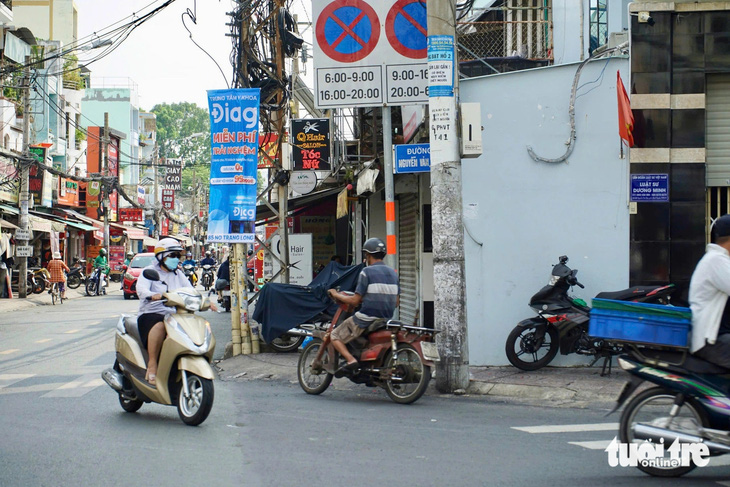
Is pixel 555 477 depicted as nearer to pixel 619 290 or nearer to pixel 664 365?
pixel 664 365

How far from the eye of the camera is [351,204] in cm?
2227

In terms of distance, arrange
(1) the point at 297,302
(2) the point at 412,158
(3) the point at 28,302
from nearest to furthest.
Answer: (2) the point at 412,158
(1) the point at 297,302
(3) the point at 28,302

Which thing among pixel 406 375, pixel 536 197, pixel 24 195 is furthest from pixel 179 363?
pixel 24 195

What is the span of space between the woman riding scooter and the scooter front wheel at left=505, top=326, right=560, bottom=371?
14.8ft

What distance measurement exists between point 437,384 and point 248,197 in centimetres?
520

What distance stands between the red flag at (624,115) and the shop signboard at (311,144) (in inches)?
346

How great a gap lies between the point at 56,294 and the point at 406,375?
22527 millimetres

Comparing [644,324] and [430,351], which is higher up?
[644,324]

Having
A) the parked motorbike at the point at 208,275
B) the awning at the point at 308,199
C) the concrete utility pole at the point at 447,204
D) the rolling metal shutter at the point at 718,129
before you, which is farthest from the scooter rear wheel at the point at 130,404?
the parked motorbike at the point at 208,275

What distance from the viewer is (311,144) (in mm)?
18484

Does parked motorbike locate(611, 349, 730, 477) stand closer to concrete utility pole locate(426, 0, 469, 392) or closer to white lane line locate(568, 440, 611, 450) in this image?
white lane line locate(568, 440, 611, 450)

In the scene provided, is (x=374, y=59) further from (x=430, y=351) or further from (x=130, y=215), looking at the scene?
(x=130, y=215)

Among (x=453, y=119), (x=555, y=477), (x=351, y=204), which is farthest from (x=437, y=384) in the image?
(x=351, y=204)

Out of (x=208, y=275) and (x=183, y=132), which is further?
(x=183, y=132)
